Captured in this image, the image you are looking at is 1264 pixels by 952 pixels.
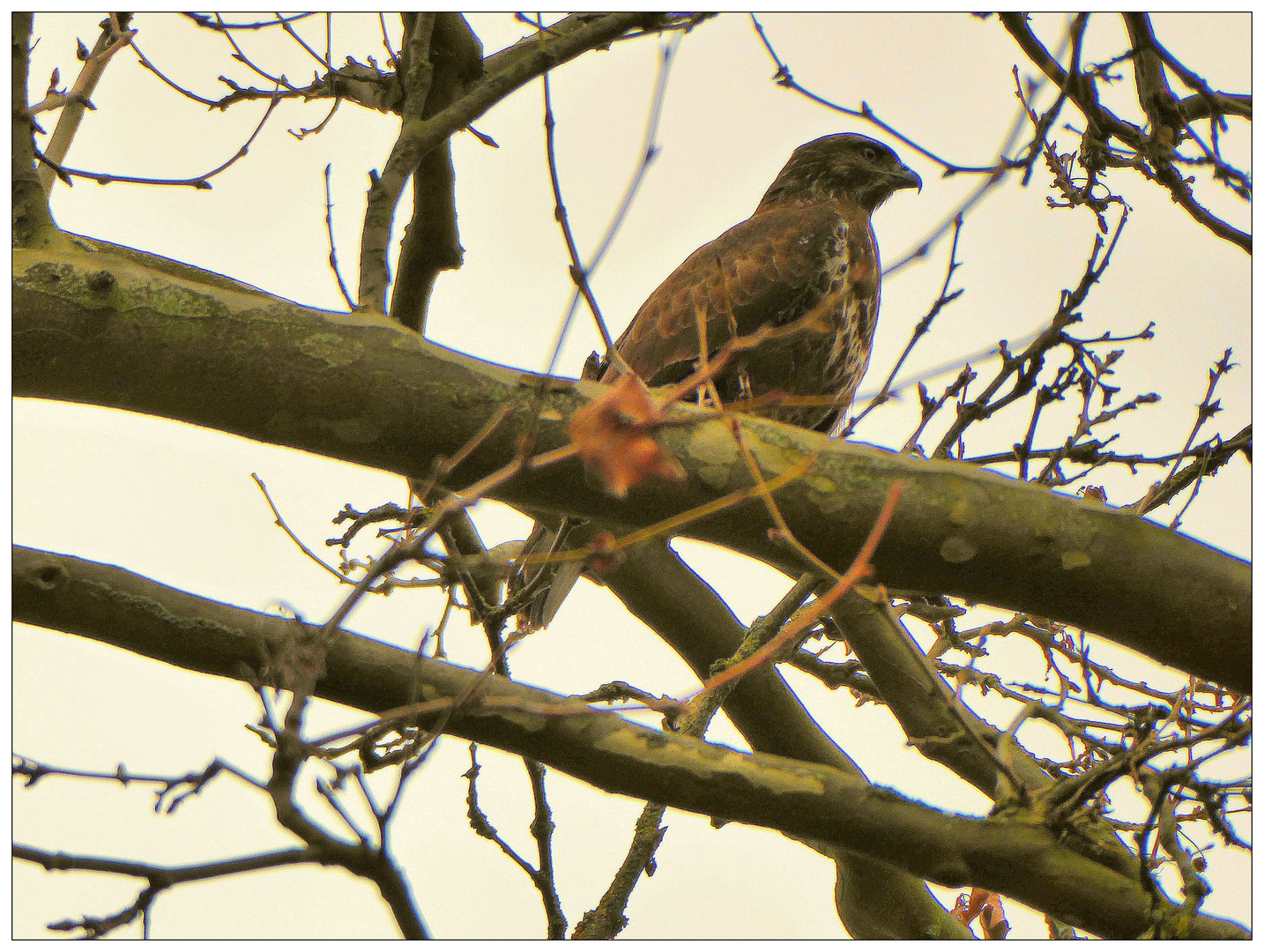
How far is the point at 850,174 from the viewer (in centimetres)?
569

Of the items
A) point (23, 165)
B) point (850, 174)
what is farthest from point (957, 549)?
point (850, 174)

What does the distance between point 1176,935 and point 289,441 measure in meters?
2.16

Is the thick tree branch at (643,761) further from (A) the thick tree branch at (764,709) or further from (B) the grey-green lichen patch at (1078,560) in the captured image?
(A) the thick tree branch at (764,709)

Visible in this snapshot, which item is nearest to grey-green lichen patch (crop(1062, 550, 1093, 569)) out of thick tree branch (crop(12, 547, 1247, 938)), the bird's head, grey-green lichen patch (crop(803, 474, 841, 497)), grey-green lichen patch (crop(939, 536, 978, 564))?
grey-green lichen patch (crop(939, 536, 978, 564))

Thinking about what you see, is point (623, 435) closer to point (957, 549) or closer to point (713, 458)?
point (713, 458)

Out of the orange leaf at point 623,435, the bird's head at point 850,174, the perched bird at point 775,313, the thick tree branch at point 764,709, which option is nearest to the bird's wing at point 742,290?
the perched bird at point 775,313

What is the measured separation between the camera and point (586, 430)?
168cm

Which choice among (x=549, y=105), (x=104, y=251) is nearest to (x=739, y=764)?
(x=549, y=105)

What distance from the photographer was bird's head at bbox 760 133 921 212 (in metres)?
5.69

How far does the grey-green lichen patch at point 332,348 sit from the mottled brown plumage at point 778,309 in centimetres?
210

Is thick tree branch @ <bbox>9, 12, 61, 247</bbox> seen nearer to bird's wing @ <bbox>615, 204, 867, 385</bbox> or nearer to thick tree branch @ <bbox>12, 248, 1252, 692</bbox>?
thick tree branch @ <bbox>12, 248, 1252, 692</bbox>

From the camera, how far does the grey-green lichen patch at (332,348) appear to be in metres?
2.20

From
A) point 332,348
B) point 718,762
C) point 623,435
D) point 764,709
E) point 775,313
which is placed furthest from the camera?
point 775,313

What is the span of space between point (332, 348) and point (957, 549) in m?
1.34
